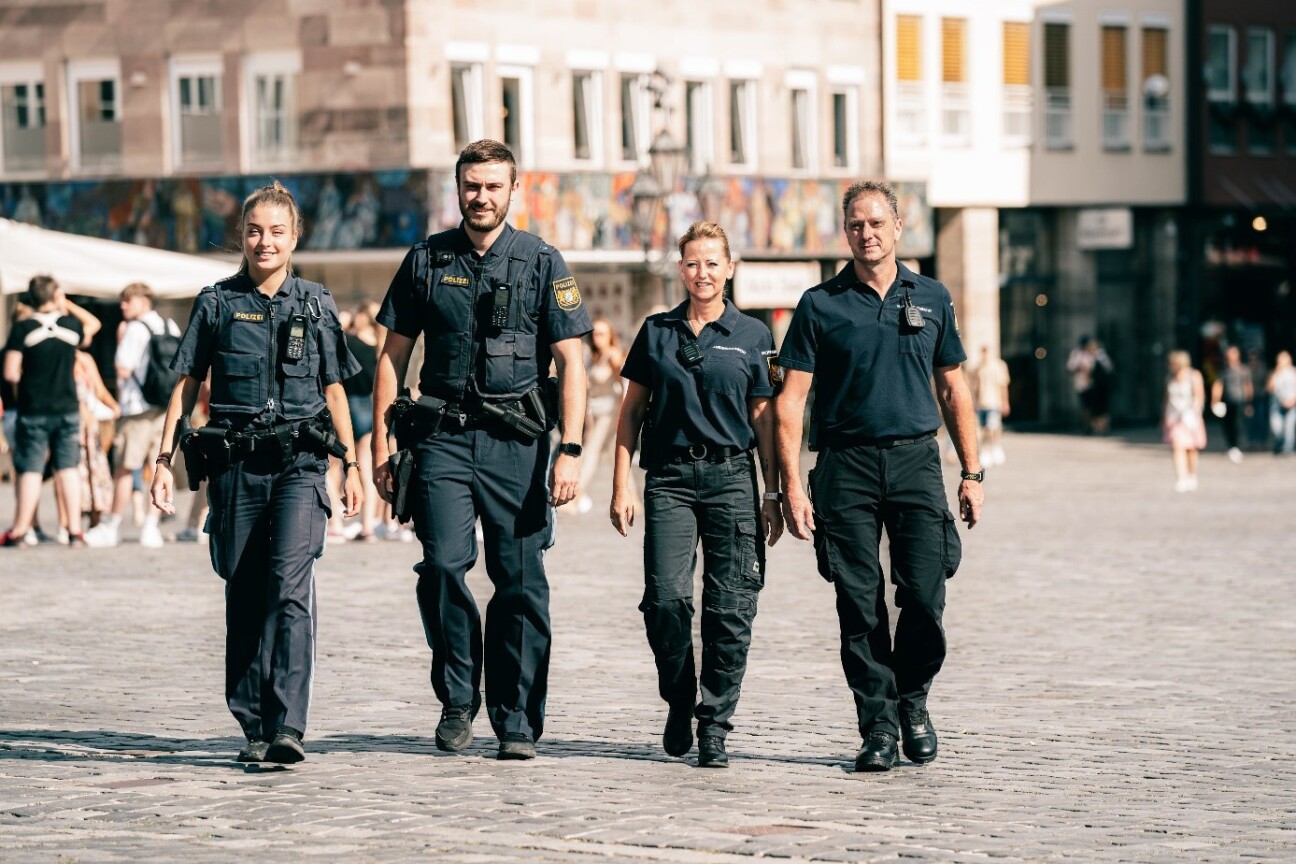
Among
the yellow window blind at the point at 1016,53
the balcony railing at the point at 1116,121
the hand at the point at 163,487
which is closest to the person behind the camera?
the hand at the point at 163,487

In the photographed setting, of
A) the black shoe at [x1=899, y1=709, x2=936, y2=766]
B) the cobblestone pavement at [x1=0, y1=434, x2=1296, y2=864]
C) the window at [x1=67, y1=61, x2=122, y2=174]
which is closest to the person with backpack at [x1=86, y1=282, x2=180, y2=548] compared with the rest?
the cobblestone pavement at [x1=0, y1=434, x2=1296, y2=864]

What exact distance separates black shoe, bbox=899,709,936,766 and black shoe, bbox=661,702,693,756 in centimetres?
70

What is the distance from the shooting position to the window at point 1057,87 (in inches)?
1966

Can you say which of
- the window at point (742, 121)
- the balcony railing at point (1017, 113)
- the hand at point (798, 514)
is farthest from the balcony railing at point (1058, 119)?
the hand at point (798, 514)

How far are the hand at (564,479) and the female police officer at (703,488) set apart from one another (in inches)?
11.4

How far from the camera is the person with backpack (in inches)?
793

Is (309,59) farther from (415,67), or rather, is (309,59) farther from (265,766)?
(265,766)

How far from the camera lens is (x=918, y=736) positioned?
9.32 metres

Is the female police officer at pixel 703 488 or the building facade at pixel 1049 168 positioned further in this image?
the building facade at pixel 1049 168

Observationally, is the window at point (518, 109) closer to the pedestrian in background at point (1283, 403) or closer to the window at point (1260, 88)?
the pedestrian in background at point (1283, 403)

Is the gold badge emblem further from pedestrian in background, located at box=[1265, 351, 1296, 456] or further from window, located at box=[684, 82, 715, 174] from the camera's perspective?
window, located at box=[684, 82, 715, 174]

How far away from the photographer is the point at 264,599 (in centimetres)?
932

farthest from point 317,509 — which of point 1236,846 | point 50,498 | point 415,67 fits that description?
point 415,67

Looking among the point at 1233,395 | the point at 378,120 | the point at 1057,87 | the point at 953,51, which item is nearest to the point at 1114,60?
the point at 1057,87
